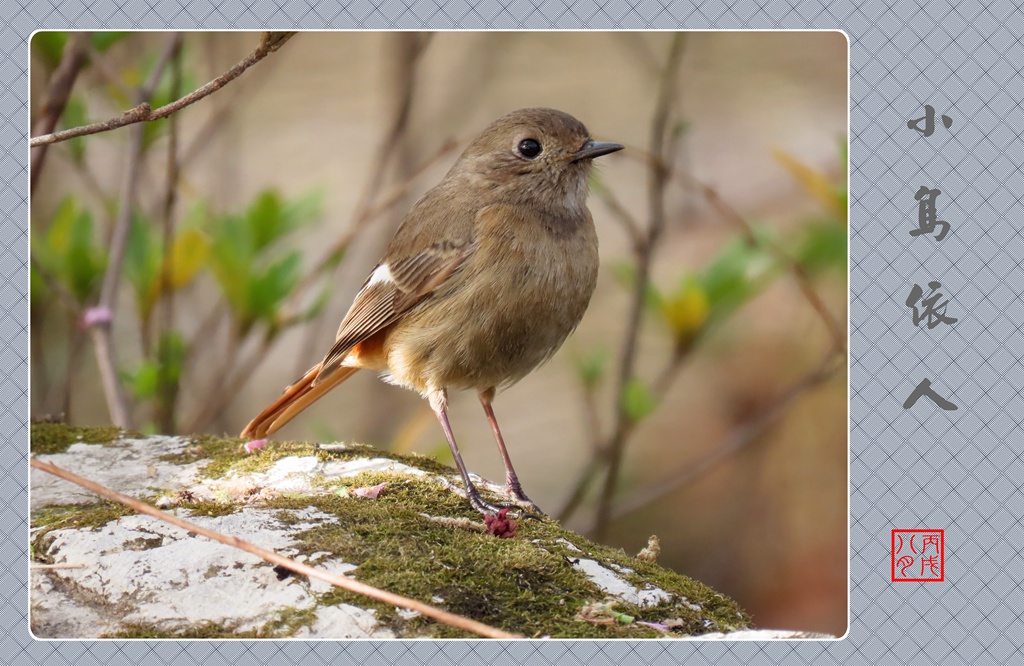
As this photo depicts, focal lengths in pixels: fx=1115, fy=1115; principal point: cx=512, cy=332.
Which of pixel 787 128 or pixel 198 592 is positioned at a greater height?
pixel 787 128

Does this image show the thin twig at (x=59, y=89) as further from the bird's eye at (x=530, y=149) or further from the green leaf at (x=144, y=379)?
the bird's eye at (x=530, y=149)

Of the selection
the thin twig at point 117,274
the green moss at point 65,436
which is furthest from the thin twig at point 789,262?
the green moss at point 65,436

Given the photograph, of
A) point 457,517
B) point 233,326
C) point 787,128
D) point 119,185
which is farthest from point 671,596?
point 119,185

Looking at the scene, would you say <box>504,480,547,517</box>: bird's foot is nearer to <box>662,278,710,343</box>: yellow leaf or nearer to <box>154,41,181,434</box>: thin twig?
<box>662,278,710,343</box>: yellow leaf

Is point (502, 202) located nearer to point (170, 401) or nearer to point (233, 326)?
point (233, 326)

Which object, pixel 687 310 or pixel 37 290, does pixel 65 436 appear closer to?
pixel 37 290

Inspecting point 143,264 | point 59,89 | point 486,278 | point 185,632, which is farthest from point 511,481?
point 59,89

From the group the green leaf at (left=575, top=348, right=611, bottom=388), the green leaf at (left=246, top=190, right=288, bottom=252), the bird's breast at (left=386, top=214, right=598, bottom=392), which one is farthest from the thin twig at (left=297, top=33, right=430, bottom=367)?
the green leaf at (left=575, top=348, right=611, bottom=388)
